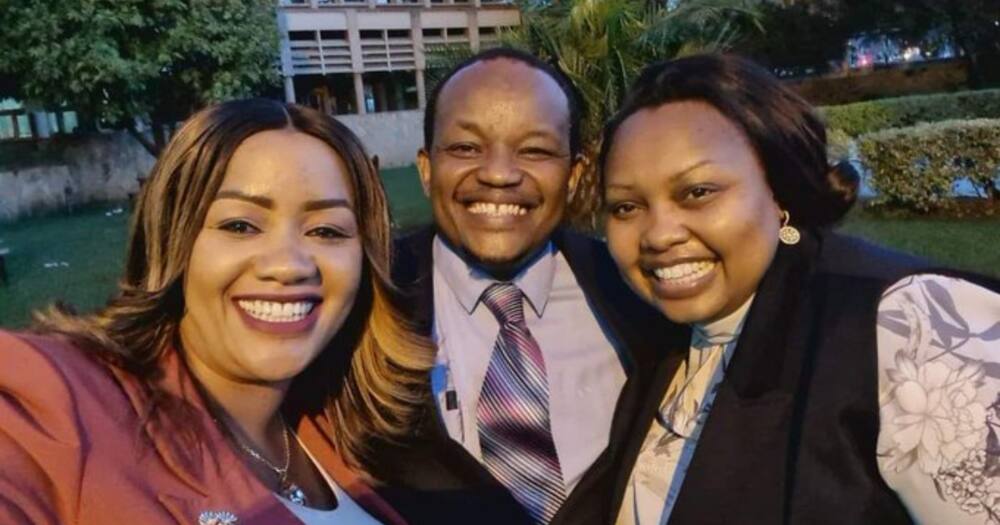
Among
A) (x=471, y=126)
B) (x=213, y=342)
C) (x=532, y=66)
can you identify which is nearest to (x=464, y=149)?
(x=471, y=126)

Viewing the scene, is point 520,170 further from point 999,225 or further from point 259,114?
point 999,225

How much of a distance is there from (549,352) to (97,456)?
5.32 feet

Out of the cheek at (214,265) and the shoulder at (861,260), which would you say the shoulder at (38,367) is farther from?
the shoulder at (861,260)

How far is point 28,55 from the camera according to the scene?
20016mm

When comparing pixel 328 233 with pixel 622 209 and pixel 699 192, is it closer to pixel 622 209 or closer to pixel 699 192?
pixel 622 209

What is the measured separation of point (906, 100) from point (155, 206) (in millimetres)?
17771

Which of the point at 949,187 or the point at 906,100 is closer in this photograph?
the point at 949,187

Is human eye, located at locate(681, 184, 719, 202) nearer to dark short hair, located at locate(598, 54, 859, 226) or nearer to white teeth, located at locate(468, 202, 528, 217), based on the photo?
dark short hair, located at locate(598, 54, 859, 226)

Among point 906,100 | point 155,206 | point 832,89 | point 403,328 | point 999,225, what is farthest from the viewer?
point 832,89

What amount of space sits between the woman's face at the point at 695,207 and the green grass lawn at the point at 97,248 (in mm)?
2404

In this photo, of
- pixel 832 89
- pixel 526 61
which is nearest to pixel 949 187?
pixel 526 61

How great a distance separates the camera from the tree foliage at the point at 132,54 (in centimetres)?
1980

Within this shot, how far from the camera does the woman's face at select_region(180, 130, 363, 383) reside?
1980 mm

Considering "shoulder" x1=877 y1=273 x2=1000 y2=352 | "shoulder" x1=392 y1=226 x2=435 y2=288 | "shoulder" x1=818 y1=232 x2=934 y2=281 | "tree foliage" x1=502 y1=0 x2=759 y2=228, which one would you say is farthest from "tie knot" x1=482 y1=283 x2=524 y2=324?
"tree foliage" x1=502 y1=0 x2=759 y2=228
